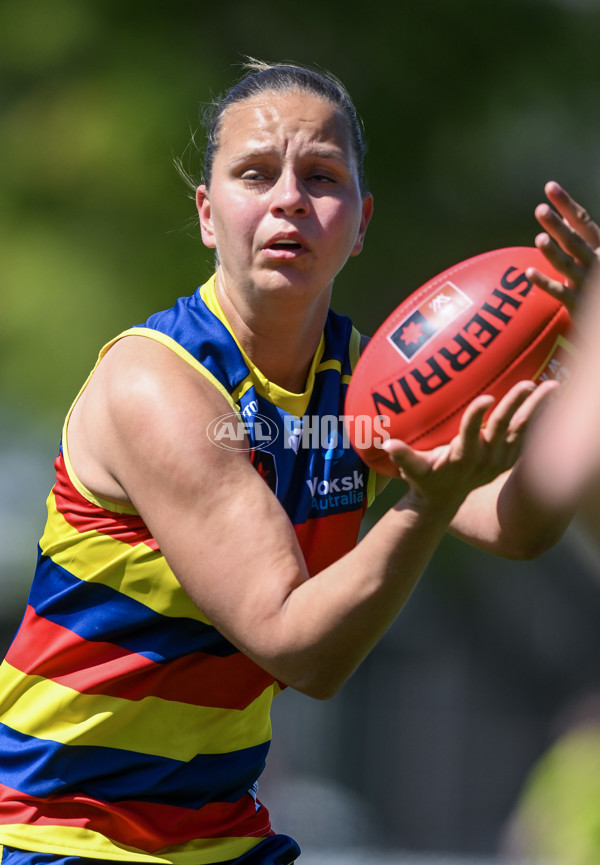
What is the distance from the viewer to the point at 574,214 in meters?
2.32

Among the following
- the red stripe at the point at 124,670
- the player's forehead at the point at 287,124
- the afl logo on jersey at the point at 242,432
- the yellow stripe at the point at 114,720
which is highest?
the player's forehead at the point at 287,124

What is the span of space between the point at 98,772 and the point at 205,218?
4.84ft

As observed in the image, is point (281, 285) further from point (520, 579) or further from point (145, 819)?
point (520, 579)

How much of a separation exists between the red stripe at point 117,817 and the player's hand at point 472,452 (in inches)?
43.4

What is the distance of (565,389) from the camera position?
239 centimetres

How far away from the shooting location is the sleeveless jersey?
8.56 ft

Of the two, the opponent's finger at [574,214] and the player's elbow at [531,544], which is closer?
the opponent's finger at [574,214]

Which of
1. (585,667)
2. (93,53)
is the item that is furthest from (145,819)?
(585,667)

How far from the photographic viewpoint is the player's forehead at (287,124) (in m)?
2.78

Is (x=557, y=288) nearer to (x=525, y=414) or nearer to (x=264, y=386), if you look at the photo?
(x=525, y=414)

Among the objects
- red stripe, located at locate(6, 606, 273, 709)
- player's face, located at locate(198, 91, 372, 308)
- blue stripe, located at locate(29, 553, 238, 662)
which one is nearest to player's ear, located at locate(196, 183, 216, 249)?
player's face, located at locate(198, 91, 372, 308)

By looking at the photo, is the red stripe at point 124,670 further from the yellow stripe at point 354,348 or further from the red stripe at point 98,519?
the yellow stripe at point 354,348

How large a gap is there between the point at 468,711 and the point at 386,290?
3.37m

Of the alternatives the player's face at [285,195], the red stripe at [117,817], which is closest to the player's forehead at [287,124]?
the player's face at [285,195]
